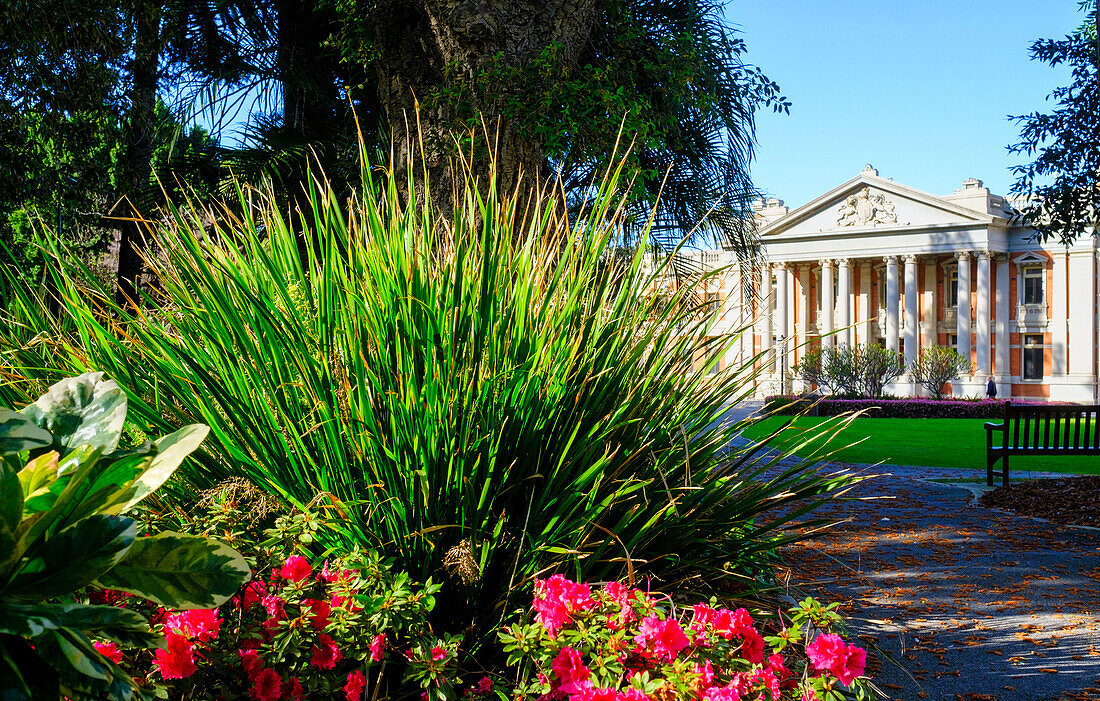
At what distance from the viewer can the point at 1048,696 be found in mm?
3047

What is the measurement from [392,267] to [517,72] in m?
3.27

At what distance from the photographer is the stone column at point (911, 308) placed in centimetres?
4959

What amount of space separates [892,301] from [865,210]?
5.68 m

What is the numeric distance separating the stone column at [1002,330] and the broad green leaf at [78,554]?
169 ft

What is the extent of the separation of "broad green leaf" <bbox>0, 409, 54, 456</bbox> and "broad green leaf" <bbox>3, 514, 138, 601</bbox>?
4.3 inches

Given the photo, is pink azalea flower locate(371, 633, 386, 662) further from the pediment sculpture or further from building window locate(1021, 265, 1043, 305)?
building window locate(1021, 265, 1043, 305)

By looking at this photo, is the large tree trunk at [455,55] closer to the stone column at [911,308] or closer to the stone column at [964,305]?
the stone column at [964,305]

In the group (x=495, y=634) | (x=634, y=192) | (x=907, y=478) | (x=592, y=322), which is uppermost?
(x=634, y=192)

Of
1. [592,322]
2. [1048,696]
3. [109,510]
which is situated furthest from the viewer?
[1048,696]

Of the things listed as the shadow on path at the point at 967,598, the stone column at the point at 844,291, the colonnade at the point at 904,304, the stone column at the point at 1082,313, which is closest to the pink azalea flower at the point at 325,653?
the shadow on path at the point at 967,598

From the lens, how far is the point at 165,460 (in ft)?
3.72

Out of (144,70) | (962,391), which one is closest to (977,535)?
(144,70)

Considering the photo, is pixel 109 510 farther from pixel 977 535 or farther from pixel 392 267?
pixel 977 535

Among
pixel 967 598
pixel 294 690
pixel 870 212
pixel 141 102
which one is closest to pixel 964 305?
pixel 870 212
